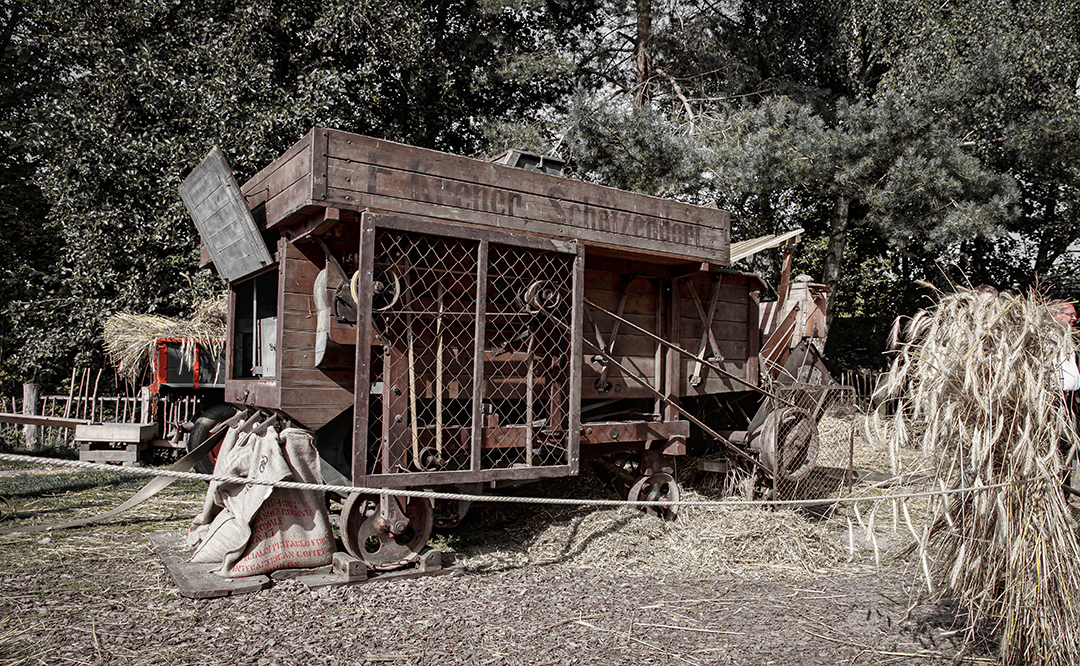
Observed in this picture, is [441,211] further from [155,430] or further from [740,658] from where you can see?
[155,430]

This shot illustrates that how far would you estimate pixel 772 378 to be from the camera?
7.96 meters

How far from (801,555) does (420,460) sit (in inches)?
127

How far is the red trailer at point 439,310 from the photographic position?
484 cm

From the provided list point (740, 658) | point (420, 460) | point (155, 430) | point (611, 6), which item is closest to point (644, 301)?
point (420, 460)

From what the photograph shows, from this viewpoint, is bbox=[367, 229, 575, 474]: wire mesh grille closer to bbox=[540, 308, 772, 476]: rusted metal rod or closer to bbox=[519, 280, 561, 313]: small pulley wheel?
bbox=[519, 280, 561, 313]: small pulley wheel

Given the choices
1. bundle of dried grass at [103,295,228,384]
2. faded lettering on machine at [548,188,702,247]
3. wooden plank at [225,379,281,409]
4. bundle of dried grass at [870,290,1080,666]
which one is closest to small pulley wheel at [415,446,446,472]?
wooden plank at [225,379,281,409]

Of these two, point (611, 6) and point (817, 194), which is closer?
point (817, 194)

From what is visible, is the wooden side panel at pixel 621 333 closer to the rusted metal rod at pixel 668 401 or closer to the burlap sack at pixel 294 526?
the rusted metal rod at pixel 668 401

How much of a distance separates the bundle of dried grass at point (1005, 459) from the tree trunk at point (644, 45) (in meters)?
12.0

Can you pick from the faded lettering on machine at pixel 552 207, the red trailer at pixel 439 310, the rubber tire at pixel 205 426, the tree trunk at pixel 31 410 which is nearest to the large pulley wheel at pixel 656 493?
the red trailer at pixel 439 310

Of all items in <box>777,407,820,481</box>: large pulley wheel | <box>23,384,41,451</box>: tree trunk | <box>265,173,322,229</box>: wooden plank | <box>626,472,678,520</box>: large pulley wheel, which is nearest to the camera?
<box>265,173,322,229</box>: wooden plank

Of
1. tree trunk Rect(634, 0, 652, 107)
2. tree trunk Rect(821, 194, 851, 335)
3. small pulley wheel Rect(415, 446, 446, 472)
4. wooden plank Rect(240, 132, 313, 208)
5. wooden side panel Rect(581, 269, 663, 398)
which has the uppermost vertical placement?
tree trunk Rect(634, 0, 652, 107)

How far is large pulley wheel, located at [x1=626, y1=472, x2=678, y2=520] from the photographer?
6.55m

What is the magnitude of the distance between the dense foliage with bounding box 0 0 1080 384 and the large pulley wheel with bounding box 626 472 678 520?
514 cm
